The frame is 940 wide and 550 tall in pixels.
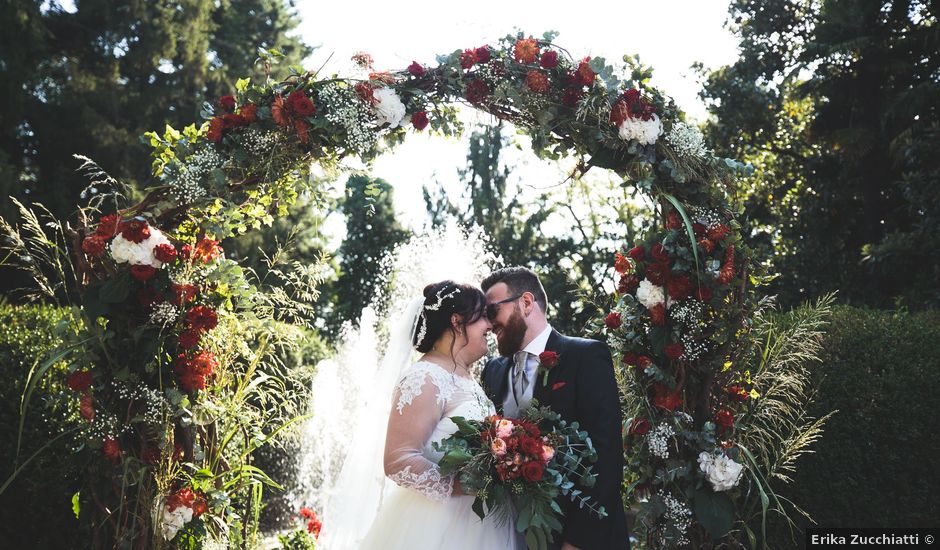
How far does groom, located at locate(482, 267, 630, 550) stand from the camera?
3.63 m

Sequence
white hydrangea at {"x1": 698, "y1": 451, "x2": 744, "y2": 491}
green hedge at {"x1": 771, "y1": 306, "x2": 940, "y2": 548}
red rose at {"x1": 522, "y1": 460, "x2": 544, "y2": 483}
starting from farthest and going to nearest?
green hedge at {"x1": 771, "y1": 306, "x2": 940, "y2": 548} < white hydrangea at {"x1": 698, "y1": 451, "x2": 744, "y2": 491} < red rose at {"x1": 522, "y1": 460, "x2": 544, "y2": 483}

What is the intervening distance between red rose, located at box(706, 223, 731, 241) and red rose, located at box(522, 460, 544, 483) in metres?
1.65

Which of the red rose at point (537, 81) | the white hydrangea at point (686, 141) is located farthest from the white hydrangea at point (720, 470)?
the red rose at point (537, 81)

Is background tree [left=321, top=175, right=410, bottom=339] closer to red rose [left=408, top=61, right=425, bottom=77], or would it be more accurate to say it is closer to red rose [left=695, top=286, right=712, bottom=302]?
red rose [left=408, top=61, right=425, bottom=77]

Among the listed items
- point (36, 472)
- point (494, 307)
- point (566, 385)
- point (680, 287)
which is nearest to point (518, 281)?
point (494, 307)

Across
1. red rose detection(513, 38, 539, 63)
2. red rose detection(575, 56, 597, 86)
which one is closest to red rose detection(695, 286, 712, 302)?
red rose detection(575, 56, 597, 86)

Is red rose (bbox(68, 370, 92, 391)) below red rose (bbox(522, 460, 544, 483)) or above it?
above

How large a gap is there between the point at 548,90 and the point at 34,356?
4.70m

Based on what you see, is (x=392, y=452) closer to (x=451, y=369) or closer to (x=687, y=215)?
(x=451, y=369)

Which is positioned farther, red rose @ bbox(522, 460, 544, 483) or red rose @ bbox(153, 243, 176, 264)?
red rose @ bbox(153, 243, 176, 264)

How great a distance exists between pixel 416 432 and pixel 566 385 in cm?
84

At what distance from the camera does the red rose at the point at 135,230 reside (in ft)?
12.8

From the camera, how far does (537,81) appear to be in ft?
13.5

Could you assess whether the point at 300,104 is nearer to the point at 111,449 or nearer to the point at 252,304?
the point at 252,304
